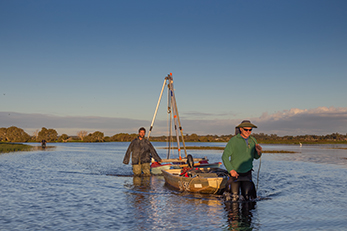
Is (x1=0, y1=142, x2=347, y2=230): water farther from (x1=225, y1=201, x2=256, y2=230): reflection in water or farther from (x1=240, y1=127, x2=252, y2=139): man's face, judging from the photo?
(x1=240, y1=127, x2=252, y2=139): man's face

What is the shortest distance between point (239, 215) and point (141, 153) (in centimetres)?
1000

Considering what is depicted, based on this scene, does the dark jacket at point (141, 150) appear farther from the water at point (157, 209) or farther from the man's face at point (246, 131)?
the man's face at point (246, 131)

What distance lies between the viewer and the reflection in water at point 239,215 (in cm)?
873

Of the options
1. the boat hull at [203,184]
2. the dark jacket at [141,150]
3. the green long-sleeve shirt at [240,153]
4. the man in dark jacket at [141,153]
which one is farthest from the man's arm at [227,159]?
the dark jacket at [141,150]

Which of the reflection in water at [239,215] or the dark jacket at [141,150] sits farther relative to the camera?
the dark jacket at [141,150]

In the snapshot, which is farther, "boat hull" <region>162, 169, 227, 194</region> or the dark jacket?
the dark jacket

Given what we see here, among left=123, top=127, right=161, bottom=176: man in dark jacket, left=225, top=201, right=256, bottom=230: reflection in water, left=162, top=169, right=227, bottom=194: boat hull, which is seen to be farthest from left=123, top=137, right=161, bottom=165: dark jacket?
left=225, top=201, right=256, bottom=230: reflection in water

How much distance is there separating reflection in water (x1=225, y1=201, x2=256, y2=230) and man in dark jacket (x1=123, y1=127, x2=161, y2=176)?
8.21m

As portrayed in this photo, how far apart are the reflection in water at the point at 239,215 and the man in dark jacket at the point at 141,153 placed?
8.21 m

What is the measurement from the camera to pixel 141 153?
19.0m

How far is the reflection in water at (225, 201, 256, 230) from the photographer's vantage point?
8.73m

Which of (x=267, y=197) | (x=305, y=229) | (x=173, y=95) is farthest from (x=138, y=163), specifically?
(x=305, y=229)

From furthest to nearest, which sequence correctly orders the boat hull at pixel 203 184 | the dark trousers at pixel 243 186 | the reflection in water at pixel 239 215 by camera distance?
the boat hull at pixel 203 184 < the dark trousers at pixel 243 186 < the reflection in water at pixel 239 215

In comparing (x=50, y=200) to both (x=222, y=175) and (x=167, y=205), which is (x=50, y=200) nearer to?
(x=167, y=205)
